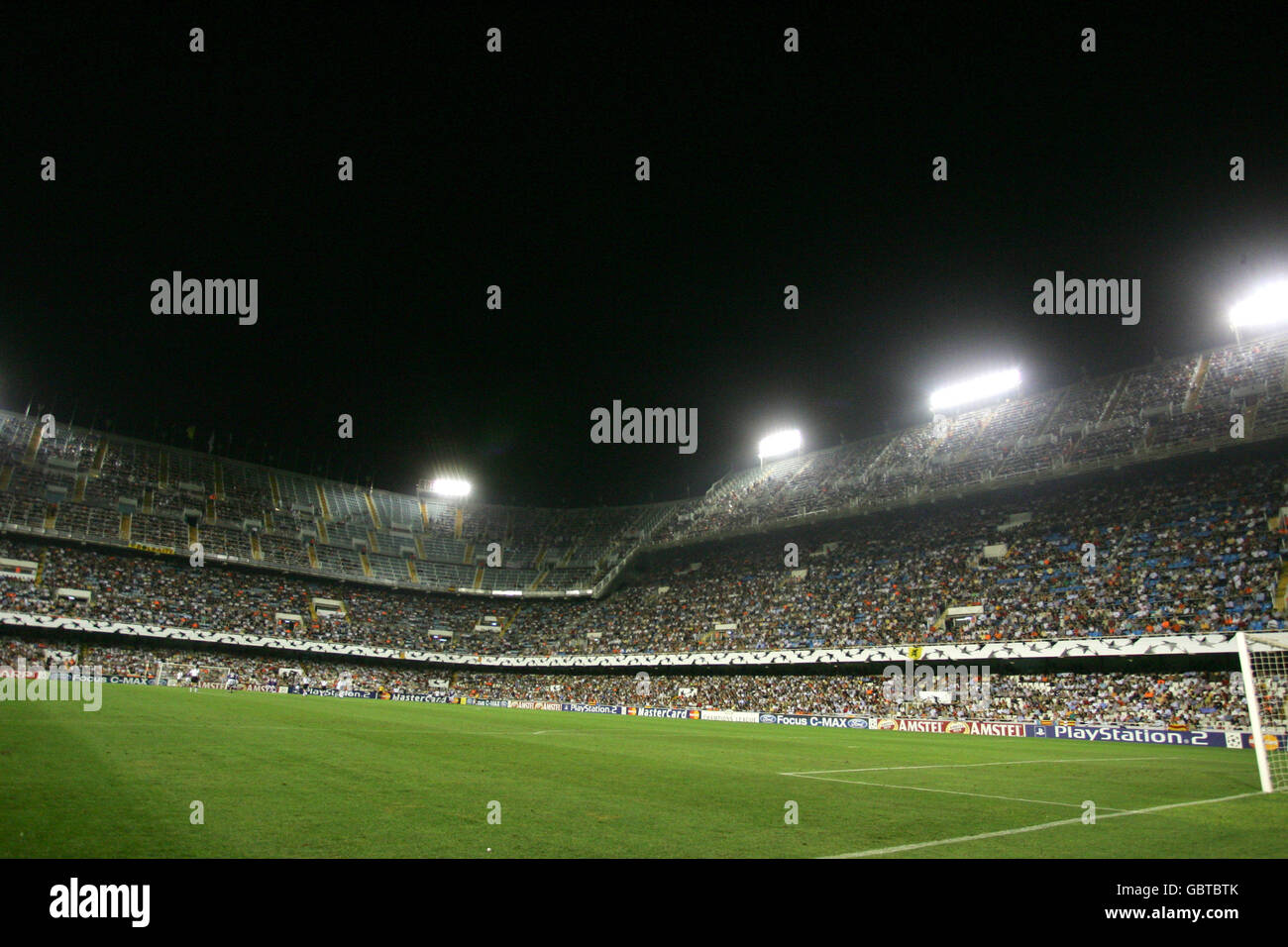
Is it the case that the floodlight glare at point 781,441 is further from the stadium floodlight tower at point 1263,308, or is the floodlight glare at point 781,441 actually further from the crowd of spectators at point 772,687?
the stadium floodlight tower at point 1263,308

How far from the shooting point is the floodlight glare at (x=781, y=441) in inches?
2408

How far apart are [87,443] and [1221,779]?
68400 millimetres

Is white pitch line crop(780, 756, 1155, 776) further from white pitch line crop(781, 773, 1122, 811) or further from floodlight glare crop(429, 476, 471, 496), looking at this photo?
floodlight glare crop(429, 476, 471, 496)

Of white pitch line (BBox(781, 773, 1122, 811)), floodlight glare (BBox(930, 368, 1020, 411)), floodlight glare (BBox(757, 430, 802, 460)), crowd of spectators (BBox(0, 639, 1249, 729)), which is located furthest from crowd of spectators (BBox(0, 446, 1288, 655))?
white pitch line (BBox(781, 773, 1122, 811))

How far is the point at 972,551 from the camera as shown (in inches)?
1625

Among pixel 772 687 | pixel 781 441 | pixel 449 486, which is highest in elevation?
pixel 781 441

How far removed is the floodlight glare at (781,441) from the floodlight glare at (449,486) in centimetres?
2965

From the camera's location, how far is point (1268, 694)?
1725cm

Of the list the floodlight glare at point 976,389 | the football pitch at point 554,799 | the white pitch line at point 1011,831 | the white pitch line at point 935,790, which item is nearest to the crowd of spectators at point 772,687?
the football pitch at point 554,799

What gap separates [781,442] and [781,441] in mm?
87

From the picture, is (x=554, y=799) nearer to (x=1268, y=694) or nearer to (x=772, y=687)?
(x=1268, y=694)

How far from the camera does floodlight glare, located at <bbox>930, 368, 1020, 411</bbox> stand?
157ft

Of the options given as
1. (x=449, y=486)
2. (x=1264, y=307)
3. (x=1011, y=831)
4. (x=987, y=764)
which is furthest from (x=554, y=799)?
(x=449, y=486)

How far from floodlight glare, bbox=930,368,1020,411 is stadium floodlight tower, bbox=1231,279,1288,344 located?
38.3 ft
